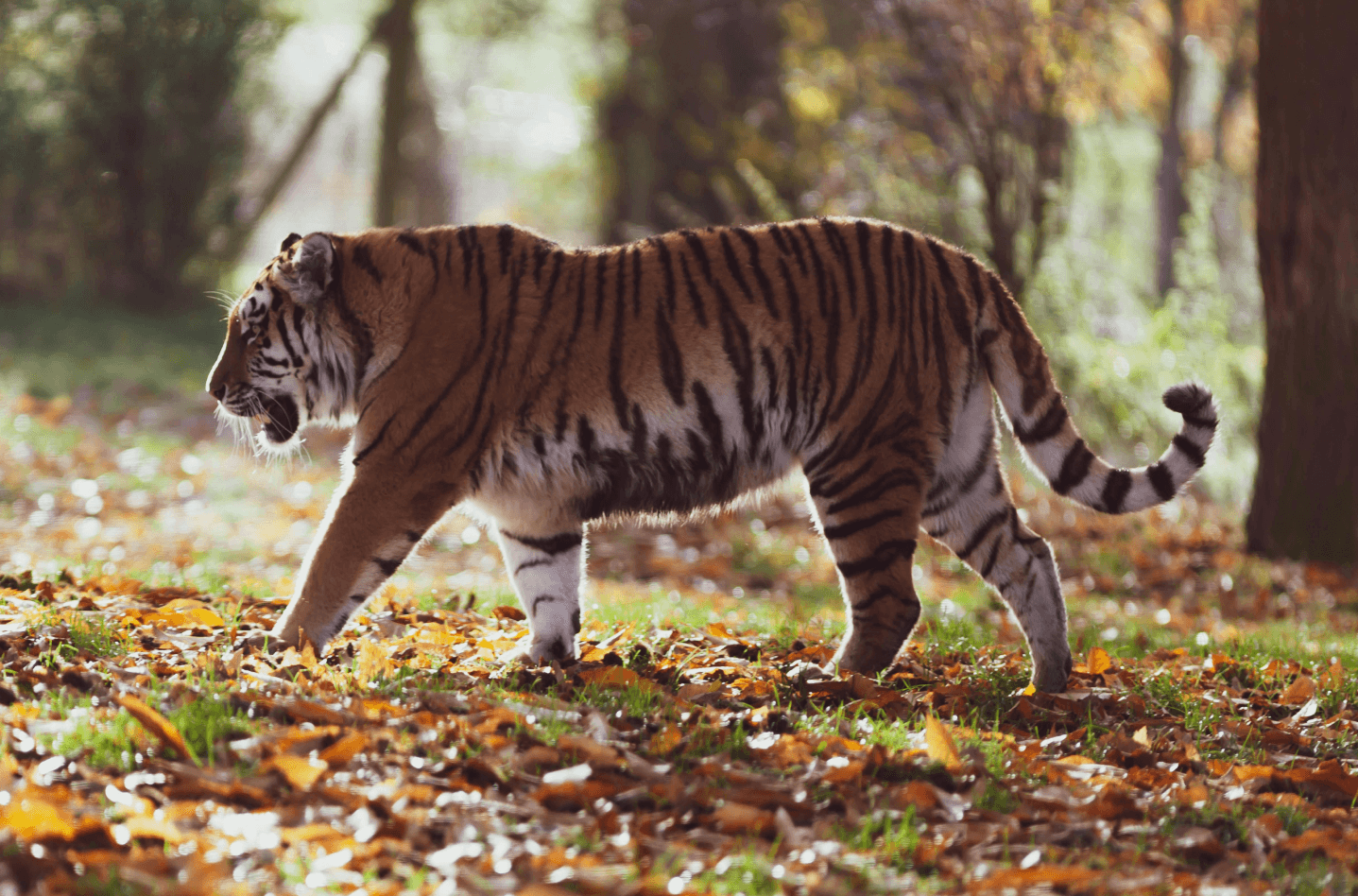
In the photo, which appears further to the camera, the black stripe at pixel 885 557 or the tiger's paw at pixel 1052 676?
the tiger's paw at pixel 1052 676

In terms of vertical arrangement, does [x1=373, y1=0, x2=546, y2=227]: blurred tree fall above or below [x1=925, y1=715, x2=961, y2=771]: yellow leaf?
above

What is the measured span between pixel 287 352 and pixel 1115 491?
9.99ft

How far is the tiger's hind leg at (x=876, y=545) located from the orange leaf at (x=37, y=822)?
2.58 metres

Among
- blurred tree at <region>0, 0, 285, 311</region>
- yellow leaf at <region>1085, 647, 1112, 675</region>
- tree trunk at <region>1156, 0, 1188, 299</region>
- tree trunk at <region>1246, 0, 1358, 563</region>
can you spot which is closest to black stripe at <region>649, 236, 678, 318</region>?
yellow leaf at <region>1085, 647, 1112, 675</region>

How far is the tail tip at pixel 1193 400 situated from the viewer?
14.3ft

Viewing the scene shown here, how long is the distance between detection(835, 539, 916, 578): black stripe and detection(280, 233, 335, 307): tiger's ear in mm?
2129

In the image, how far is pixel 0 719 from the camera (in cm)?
322

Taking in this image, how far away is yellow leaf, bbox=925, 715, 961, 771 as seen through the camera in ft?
11.3

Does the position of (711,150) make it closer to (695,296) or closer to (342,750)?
(695,296)

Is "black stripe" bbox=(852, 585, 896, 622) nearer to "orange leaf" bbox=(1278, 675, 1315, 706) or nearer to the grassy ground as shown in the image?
the grassy ground

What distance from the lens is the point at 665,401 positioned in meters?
4.41

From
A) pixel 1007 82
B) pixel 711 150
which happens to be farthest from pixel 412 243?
pixel 711 150

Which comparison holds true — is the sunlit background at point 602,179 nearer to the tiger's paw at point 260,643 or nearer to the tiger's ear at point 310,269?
the tiger's paw at point 260,643

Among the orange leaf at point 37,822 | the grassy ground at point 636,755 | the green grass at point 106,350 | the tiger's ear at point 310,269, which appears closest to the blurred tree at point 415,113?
the green grass at point 106,350
